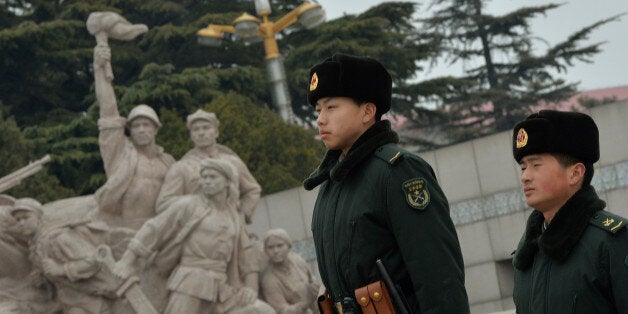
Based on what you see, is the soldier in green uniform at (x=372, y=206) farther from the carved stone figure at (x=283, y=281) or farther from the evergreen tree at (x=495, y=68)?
the evergreen tree at (x=495, y=68)

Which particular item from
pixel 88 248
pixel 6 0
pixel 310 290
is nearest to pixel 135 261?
pixel 88 248

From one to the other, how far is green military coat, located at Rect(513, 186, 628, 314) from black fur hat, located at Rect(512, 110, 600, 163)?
12 centimetres

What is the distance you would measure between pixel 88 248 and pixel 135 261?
0.43 metres

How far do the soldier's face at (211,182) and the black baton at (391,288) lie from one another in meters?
9.41

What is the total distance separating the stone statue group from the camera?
13578mm

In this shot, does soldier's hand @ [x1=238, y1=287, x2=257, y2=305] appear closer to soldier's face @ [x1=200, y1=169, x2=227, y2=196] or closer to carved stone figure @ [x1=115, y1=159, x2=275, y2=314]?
carved stone figure @ [x1=115, y1=159, x2=275, y2=314]

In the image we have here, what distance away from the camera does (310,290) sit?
1478cm

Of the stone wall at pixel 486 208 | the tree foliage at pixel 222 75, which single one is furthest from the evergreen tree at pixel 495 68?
→ the stone wall at pixel 486 208

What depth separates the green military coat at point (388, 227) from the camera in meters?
4.38

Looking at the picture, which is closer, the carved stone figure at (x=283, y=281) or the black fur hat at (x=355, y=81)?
the black fur hat at (x=355, y=81)

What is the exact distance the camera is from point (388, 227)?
4.55 metres

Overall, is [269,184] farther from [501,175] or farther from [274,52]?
[501,175]

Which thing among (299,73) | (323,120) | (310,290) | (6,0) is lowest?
(310,290)

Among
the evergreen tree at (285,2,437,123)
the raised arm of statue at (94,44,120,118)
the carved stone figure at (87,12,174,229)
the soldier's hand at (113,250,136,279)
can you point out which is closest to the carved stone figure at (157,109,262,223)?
the carved stone figure at (87,12,174,229)
